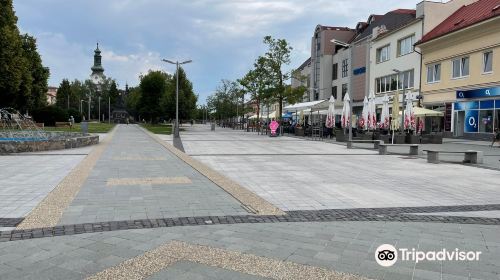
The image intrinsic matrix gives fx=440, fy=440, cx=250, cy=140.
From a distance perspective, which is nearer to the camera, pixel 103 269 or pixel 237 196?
pixel 103 269

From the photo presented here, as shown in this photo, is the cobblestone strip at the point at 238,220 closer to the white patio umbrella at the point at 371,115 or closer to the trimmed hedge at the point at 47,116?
the white patio umbrella at the point at 371,115

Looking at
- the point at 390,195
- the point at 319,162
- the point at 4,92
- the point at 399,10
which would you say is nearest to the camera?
the point at 390,195

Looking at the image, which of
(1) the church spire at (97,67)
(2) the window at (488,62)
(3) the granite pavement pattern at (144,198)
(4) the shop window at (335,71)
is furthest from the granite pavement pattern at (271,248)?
(1) the church spire at (97,67)

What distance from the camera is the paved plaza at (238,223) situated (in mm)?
4445

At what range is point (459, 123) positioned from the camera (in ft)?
108

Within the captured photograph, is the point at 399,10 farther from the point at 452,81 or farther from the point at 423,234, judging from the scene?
the point at 423,234

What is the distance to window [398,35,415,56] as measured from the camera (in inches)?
1613

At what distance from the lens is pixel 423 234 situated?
5832 mm

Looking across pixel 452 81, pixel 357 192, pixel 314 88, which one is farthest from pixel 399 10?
pixel 357 192

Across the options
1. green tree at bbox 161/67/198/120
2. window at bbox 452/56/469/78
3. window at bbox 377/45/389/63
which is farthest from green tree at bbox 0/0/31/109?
window at bbox 377/45/389/63

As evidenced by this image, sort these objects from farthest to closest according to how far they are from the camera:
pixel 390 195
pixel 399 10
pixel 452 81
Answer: pixel 399 10 → pixel 452 81 → pixel 390 195

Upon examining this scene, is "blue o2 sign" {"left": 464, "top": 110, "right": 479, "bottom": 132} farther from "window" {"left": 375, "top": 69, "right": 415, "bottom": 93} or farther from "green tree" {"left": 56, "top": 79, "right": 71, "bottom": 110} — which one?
"green tree" {"left": 56, "top": 79, "right": 71, "bottom": 110}

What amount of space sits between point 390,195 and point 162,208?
468 centimetres

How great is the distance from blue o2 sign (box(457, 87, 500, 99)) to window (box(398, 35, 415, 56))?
31.9ft
